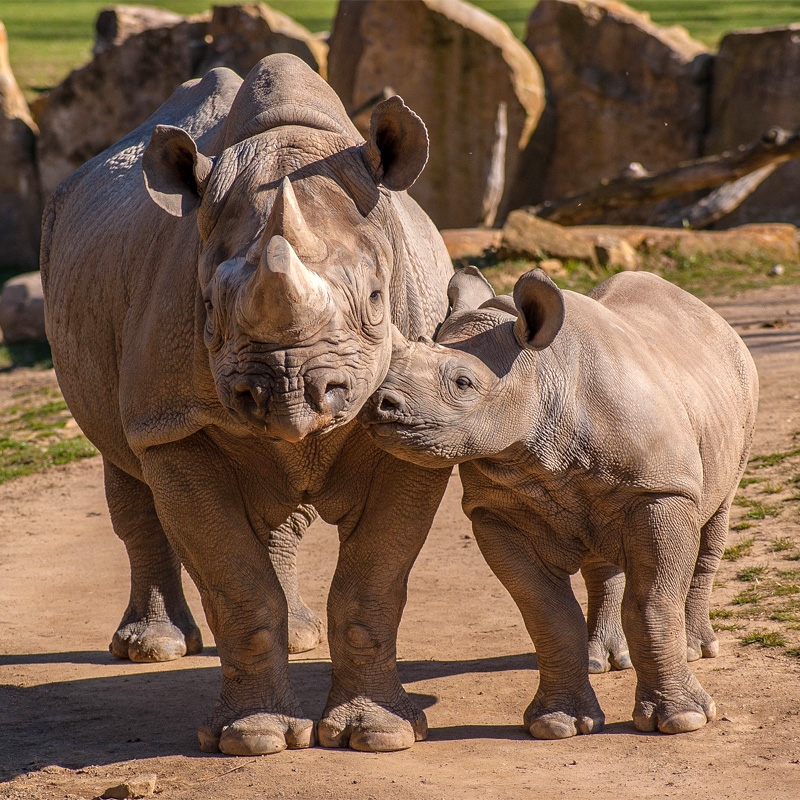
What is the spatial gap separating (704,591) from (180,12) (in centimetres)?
3221

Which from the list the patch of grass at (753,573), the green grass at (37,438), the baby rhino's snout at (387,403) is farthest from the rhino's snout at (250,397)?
the green grass at (37,438)

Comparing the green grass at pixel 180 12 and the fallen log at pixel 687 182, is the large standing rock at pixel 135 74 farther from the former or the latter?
the green grass at pixel 180 12

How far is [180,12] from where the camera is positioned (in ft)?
115

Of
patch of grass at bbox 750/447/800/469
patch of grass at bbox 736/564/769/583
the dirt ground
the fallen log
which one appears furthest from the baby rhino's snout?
the fallen log

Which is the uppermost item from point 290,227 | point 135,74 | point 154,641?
point 290,227

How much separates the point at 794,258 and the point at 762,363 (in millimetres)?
5184

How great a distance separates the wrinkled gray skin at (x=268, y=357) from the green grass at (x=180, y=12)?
74.1ft

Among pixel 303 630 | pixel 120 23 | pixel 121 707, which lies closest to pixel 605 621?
pixel 303 630

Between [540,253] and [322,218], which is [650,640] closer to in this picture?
[322,218]

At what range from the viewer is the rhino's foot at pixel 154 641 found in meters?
6.31

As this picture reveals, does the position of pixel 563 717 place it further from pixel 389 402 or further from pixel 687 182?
pixel 687 182

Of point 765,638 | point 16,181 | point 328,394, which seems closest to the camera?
point 328,394

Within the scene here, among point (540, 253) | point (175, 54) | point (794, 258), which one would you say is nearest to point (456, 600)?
point (540, 253)

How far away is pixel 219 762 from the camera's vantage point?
4.68 metres
